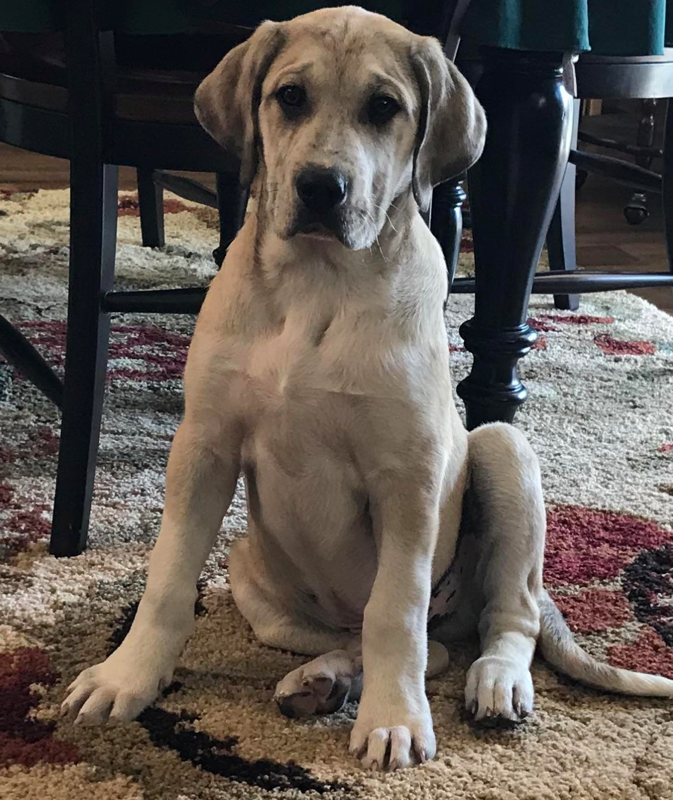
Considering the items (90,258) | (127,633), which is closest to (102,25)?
(90,258)

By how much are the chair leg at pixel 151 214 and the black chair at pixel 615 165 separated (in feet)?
4.14

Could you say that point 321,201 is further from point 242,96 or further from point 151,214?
point 151,214

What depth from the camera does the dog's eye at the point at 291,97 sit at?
1.13 m

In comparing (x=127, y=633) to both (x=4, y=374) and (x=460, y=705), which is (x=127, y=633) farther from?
(x=4, y=374)

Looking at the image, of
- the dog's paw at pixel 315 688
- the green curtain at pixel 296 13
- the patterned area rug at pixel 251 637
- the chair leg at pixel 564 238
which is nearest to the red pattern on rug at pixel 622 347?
the patterned area rug at pixel 251 637

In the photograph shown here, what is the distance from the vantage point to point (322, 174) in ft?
3.51

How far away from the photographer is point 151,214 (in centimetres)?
336

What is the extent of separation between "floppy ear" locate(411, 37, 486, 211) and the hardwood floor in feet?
6.82

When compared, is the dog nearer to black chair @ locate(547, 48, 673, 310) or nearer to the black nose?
the black nose

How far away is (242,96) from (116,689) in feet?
2.22

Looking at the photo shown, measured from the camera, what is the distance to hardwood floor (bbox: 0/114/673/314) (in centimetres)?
357

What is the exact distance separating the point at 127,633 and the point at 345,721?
30 centimetres

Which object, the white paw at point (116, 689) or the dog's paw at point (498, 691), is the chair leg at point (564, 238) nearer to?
the dog's paw at point (498, 691)

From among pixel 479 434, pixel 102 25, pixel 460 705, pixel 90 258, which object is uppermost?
pixel 102 25
